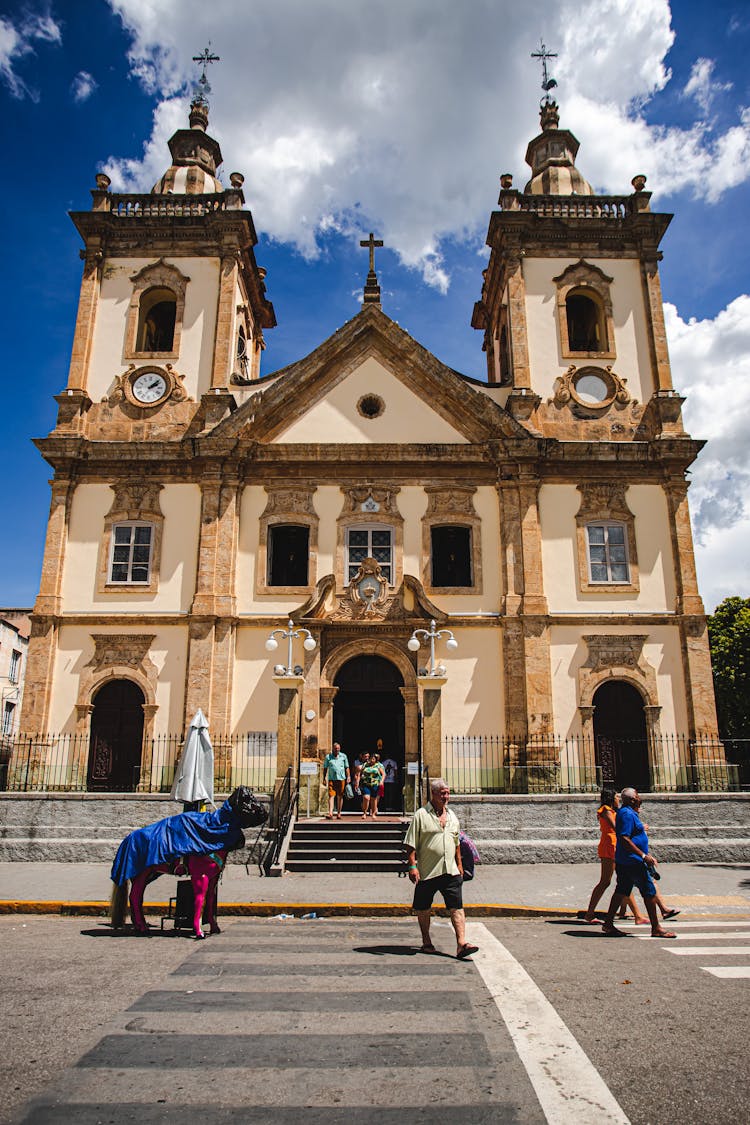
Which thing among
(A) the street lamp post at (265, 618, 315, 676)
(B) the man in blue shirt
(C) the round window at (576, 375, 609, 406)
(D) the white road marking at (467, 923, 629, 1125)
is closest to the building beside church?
(C) the round window at (576, 375, 609, 406)

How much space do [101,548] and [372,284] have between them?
11.0 m

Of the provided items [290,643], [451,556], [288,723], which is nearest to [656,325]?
[451,556]

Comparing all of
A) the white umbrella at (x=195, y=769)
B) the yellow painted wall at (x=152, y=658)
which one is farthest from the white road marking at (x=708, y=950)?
the yellow painted wall at (x=152, y=658)

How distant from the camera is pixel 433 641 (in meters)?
18.9

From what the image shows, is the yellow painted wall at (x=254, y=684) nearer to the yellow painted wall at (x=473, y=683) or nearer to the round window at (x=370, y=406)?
the yellow painted wall at (x=473, y=683)

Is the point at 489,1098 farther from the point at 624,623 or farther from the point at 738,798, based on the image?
the point at 624,623

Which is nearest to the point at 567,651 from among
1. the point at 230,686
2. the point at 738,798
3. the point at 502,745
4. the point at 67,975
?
the point at 502,745

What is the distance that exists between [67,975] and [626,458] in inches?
754

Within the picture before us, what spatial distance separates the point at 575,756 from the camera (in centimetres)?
2023

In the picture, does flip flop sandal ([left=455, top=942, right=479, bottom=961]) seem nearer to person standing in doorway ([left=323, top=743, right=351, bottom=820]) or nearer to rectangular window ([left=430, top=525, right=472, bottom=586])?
person standing in doorway ([left=323, top=743, right=351, bottom=820])

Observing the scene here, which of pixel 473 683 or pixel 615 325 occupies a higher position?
pixel 615 325

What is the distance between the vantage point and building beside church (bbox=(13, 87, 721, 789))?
20.5 meters

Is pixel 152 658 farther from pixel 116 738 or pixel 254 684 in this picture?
pixel 254 684

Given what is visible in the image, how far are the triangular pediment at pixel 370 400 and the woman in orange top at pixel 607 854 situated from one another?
43.3 ft
